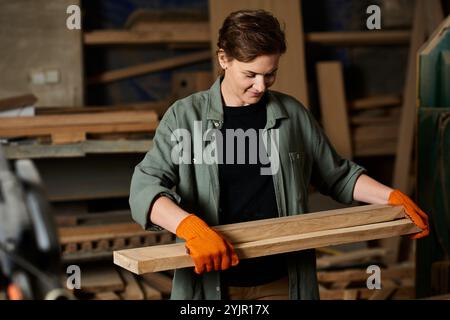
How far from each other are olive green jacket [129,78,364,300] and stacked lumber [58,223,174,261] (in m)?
1.54

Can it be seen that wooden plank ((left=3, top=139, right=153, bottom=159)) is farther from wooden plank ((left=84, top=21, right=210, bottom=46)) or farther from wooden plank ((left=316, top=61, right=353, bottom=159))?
wooden plank ((left=316, top=61, right=353, bottom=159))

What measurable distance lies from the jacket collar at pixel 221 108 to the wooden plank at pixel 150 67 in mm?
2263

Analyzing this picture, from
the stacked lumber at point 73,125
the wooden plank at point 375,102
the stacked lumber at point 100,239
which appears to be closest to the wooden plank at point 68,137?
the stacked lumber at point 73,125

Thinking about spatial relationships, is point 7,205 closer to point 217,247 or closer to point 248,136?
point 217,247

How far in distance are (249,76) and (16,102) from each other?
6.08 feet

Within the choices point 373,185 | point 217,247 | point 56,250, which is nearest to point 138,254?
point 217,247

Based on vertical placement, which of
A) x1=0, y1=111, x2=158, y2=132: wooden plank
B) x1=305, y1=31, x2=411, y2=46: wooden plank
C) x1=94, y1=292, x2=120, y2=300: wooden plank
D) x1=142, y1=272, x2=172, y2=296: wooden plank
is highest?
x1=305, y1=31, x2=411, y2=46: wooden plank

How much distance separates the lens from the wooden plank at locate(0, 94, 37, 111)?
3344mm

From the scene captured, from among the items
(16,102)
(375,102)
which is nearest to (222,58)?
(16,102)

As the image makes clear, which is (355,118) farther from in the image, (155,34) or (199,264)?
(199,264)

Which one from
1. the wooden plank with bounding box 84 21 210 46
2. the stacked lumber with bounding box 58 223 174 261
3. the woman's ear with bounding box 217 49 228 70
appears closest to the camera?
the woman's ear with bounding box 217 49 228 70

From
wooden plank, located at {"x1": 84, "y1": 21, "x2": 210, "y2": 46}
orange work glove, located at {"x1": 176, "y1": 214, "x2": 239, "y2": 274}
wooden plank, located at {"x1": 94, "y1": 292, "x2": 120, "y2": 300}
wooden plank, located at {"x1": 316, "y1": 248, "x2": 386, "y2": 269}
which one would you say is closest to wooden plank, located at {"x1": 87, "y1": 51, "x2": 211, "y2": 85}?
wooden plank, located at {"x1": 84, "y1": 21, "x2": 210, "y2": 46}

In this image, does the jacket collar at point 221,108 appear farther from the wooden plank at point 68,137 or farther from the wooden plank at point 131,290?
the wooden plank at point 131,290

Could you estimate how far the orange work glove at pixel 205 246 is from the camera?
5.61 feet
